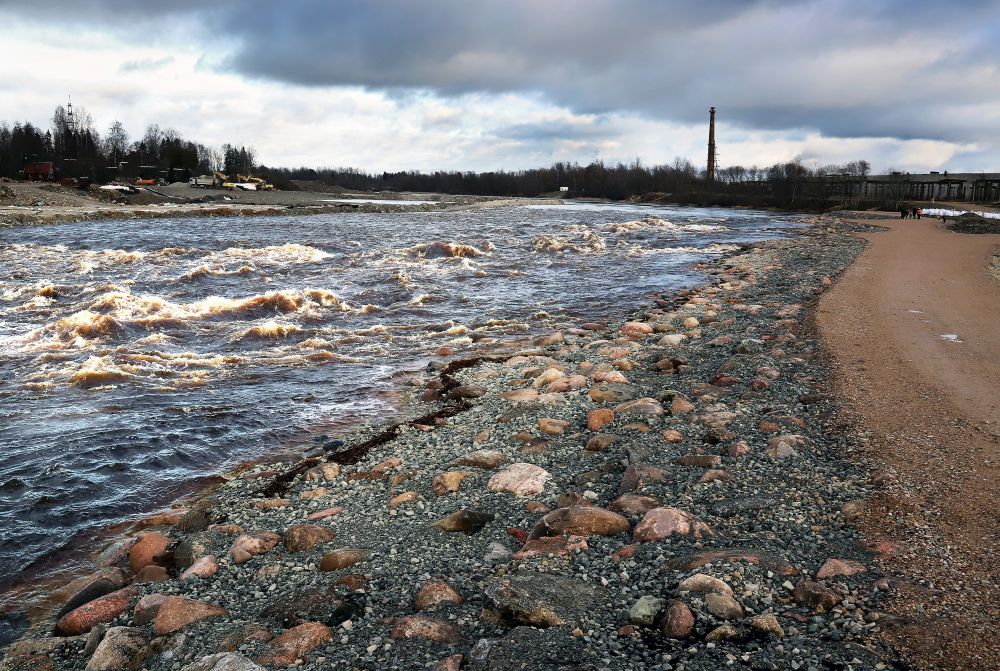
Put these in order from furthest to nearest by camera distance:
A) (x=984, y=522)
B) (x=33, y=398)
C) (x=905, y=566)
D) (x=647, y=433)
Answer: (x=33, y=398) → (x=647, y=433) → (x=984, y=522) → (x=905, y=566)

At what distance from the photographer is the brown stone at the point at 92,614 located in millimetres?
3672

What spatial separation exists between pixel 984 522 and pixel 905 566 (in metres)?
0.89

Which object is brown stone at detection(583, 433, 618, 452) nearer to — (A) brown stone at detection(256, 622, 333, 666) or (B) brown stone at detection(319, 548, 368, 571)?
(B) brown stone at detection(319, 548, 368, 571)

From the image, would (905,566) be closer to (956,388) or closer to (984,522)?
(984,522)

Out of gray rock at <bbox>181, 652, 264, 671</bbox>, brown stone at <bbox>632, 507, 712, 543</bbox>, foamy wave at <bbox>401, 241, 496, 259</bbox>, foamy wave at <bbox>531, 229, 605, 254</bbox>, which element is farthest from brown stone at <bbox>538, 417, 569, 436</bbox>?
foamy wave at <bbox>531, 229, 605, 254</bbox>

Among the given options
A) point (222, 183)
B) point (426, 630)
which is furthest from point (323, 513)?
point (222, 183)

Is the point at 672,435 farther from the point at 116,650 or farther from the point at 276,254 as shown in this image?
the point at 276,254

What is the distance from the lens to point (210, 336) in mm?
11938

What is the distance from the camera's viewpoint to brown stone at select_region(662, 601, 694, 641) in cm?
303

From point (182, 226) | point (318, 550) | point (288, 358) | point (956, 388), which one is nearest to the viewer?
point (318, 550)

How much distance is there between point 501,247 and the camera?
29375 mm

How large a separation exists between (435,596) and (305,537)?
1.31 m

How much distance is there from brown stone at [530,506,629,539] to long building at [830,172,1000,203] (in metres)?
71.0

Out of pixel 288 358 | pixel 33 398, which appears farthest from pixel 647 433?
pixel 33 398
